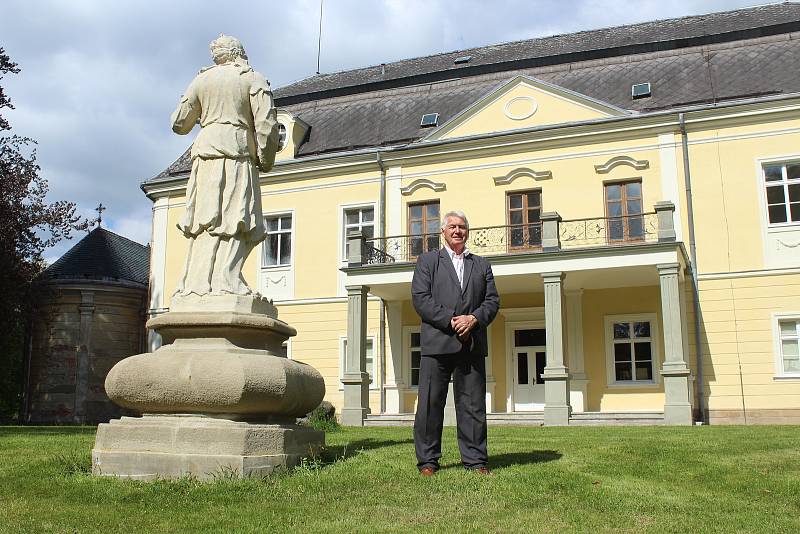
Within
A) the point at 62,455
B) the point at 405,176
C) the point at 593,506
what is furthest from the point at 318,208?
the point at 593,506

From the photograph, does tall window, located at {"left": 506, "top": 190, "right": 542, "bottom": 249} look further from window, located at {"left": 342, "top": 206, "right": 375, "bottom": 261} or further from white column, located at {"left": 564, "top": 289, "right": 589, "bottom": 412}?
window, located at {"left": 342, "top": 206, "right": 375, "bottom": 261}

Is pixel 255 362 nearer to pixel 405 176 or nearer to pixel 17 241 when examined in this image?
pixel 405 176

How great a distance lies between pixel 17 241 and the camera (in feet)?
71.8

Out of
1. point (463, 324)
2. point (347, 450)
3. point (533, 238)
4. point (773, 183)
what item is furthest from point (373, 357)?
point (463, 324)

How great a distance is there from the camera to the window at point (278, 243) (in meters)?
23.3

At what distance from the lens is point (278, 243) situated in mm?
23469

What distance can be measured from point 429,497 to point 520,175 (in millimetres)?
17482

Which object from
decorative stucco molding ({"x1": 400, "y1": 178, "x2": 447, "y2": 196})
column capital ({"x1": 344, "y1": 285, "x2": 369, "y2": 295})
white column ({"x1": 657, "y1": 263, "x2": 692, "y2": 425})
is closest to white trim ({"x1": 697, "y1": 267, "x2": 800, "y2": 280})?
white column ({"x1": 657, "y1": 263, "x2": 692, "y2": 425})

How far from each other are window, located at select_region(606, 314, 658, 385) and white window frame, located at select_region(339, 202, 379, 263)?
7.23m

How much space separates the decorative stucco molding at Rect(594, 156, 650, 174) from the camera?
19.9 meters

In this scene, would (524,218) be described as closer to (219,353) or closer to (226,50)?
(226,50)

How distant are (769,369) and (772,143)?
5.54m

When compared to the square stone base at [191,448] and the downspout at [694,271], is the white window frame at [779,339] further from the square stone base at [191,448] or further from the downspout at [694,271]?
the square stone base at [191,448]

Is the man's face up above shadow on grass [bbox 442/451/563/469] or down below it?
above
